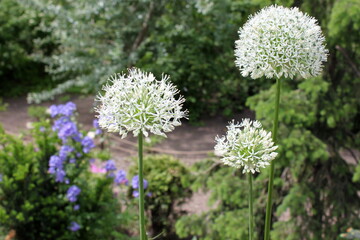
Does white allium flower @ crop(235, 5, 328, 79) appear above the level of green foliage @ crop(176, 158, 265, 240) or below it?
above

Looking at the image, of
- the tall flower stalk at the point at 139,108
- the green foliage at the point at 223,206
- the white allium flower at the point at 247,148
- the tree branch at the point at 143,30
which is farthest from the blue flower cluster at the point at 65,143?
the tree branch at the point at 143,30

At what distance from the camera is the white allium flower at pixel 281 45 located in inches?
51.8

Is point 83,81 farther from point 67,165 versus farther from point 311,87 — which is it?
point 311,87

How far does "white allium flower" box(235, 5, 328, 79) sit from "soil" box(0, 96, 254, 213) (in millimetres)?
4452

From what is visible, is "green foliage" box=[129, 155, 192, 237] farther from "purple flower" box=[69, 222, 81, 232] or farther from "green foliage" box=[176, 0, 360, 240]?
"purple flower" box=[69, 222, 81, 232]

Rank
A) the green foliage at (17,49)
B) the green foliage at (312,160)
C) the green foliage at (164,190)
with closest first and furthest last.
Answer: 1. the green foliage at (312,160)
2. the green foliage at (164,190)
3. the green foliage at (17,49)

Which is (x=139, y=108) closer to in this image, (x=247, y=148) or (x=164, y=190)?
(x=247, y=148)

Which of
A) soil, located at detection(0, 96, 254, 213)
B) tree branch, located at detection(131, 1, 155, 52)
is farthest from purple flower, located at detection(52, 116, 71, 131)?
tree branch, located at detection(131, 1, 155, 52)

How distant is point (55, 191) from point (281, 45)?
261cm

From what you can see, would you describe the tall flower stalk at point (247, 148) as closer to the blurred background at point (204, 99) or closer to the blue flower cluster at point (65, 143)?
the blurred background at point (204, 99)

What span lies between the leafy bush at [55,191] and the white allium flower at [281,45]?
85.2 inches

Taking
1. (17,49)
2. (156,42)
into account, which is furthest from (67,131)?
(17,49)

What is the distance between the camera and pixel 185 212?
4.28m

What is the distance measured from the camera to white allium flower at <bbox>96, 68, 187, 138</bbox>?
1.14m
